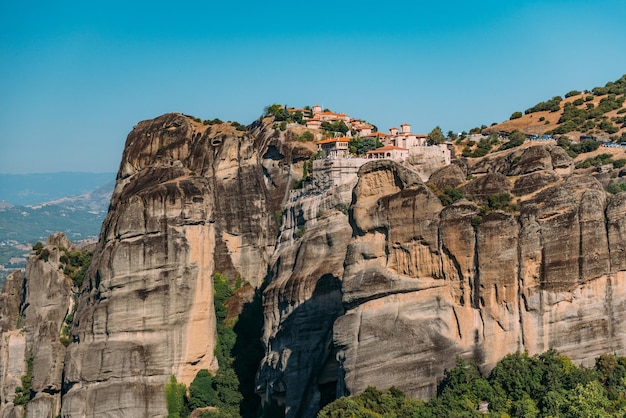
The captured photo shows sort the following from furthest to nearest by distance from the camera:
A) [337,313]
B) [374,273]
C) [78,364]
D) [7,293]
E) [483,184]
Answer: [7,293]
[78,364]
[337,313]
[483,184]
[374,273]

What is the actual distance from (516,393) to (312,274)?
63.8ft

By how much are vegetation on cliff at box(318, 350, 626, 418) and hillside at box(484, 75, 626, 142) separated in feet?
155

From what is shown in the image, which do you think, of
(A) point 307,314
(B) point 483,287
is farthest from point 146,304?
(B) point 483,287

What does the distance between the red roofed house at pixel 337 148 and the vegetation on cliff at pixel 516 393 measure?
32.2 meters

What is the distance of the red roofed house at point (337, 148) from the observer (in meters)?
85.6

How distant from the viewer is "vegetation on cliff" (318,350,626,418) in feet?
170

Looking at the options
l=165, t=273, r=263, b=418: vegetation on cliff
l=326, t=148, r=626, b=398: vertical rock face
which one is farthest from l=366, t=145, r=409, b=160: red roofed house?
l=326, t=148, r=626, b=398: vertical rock face

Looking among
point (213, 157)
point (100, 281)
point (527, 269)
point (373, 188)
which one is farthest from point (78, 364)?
point (527, 269)

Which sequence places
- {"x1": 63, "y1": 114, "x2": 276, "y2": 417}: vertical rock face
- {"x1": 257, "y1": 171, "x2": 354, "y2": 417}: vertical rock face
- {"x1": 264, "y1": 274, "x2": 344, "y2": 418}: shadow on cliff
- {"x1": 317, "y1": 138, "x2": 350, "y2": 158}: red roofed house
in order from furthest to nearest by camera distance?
{"x1": 317, "y1": 138, "x2": 350, "y2": 158}: red roofed house
{"x1": 63, "y1": 114, "x2": 276, "y2": 417}: vertical rock face
{"x1": 257, "y1": 171, "x2": 354, "y2": 417}: vertical rock face
{"x1": 264, "y1": 274, "x2": 344, "y2": 418}: shadow on cliff

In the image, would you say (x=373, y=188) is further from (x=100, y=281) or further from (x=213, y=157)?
(x=213, y=157)

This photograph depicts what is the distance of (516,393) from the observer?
53.3 meters

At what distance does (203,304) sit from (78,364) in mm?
8641

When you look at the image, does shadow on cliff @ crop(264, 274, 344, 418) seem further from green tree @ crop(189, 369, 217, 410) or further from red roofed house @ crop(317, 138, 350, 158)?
red roofed house @ crop(317, 138, 350, 158)

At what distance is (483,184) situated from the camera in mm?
61531
